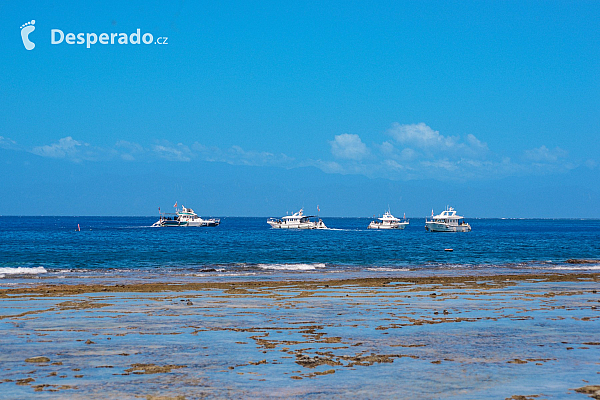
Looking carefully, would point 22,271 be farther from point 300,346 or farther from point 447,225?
point 447,225

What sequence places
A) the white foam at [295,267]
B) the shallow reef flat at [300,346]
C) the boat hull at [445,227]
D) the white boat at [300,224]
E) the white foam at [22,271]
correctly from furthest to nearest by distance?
the white boat at [300,224] < the boat hull at [445,227] < the white foam at [295,267] < the white foam at [22,271] < the shallow reef flat at [300,346]

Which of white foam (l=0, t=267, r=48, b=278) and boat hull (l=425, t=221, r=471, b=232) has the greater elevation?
boat hull (l=425, t=221, r=471, b=232)

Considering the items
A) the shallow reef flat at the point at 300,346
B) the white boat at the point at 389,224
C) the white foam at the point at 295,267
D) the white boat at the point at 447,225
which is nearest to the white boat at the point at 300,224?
the white boat at the point at 389,224

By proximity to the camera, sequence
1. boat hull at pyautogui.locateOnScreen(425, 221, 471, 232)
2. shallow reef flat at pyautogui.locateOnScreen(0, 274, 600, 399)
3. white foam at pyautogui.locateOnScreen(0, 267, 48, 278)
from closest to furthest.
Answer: shallow reef flat at pyautogui.locateOnScreen(0, 274, 600, 399)
white foam at pyautogui.locateOnScreen(0, 267, 48, 278)
boat hull at pyautogui.locateOnScreen(425, 221, 471, 232)

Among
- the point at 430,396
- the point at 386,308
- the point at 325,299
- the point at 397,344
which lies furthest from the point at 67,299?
the point at 430,396

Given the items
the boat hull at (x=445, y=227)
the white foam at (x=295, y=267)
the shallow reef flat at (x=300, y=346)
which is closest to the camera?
the shallow reef flat at (x=300, y=346)

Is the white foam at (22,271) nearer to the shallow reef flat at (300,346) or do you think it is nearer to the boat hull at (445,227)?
the shallow reef flat at (300,346)

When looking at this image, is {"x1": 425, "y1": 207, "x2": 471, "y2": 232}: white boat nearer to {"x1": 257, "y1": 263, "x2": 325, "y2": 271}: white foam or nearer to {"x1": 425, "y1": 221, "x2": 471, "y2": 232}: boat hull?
{"x1": 425, "y1": 221, "x2": 471, "y2": 232}: boat hull

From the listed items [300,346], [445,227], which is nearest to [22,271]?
[300,346]

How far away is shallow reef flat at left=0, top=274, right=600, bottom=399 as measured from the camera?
10.3 m

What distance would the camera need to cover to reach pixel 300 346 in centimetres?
1395

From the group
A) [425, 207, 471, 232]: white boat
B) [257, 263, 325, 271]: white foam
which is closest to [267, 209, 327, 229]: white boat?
[425, 207, 471, 232]: white boat

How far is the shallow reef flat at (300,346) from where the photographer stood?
10.3 meters

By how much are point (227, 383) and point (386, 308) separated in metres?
11.3
